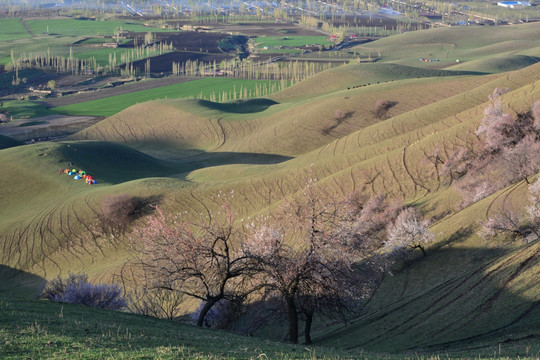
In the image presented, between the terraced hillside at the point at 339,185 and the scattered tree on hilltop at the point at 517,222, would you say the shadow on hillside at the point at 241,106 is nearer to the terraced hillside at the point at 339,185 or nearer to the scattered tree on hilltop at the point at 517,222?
the terraced hillside at the point at 339,185

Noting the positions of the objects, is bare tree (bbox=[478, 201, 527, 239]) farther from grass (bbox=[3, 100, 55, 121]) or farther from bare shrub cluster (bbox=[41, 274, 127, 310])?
grass (bbox=[3, 100, 55, 121])

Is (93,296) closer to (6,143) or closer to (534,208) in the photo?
(534,208)

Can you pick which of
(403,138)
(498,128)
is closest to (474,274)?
(498,128)

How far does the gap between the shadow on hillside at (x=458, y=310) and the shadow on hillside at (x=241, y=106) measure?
10331 cm

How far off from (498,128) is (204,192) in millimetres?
31036

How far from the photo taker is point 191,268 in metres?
31.0

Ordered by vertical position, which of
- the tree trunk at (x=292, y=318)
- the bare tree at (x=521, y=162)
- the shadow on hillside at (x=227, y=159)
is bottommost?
the shadow on hillside at (x=227, y=159)

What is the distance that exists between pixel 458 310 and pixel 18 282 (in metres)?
46.1

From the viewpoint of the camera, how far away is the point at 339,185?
6012 centimetres

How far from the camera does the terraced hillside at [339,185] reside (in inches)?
1168

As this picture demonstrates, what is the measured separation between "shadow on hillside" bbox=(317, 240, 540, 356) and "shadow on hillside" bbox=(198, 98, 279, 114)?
339 feet

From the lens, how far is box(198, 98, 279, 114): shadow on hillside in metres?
138

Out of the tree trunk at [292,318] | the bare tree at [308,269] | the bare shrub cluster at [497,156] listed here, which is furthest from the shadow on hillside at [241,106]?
the tree trunk at [292,318]

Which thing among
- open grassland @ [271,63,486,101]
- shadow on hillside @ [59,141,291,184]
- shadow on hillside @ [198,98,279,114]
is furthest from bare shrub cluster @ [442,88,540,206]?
open grassland @ [271,63,486,101]
